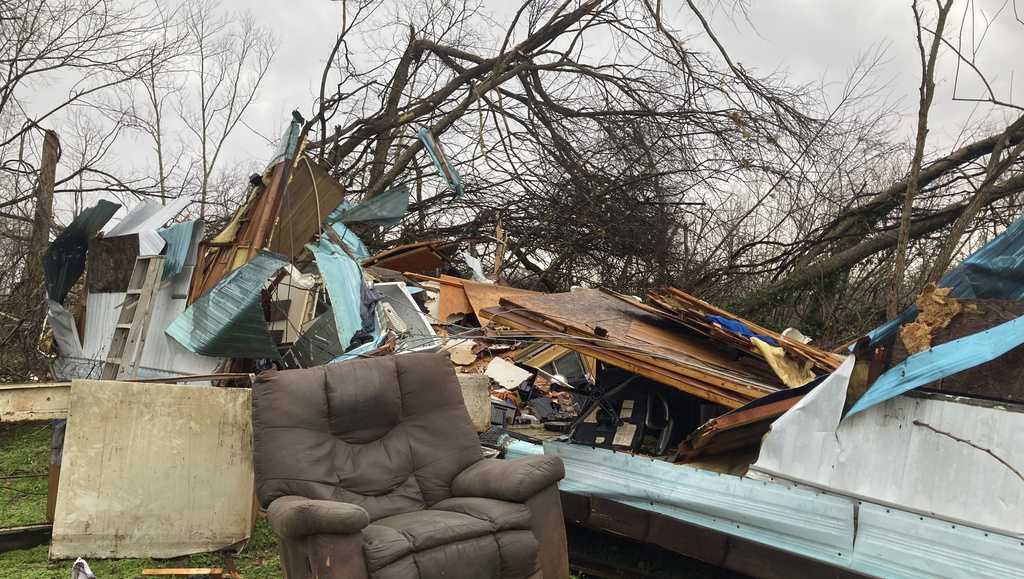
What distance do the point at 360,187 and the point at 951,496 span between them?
7438 millimetres

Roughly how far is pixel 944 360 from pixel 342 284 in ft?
12.4

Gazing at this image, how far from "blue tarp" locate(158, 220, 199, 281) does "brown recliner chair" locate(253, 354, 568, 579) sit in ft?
7.27

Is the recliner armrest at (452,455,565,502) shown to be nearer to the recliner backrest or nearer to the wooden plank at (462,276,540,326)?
the recliner backrest

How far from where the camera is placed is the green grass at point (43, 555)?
351 centimetres

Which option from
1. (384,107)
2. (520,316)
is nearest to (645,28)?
(384,107)

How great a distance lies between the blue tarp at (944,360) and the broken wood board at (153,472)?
290 centimetres

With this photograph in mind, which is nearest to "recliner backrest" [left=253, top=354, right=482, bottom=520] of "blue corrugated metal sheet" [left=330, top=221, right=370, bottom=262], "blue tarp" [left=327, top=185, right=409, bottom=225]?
"blue corrugated metal sheet" [left=330, top=221, right=370, bottom=262]

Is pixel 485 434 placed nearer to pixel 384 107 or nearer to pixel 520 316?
pixel 520 316

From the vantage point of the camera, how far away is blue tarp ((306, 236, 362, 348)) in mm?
5227

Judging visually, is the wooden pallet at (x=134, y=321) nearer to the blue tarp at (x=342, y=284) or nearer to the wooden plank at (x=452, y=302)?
the blue tarp at (x=342, y=284)

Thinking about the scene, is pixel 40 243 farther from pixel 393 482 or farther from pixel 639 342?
pixel 639 342

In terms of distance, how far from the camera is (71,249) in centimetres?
562

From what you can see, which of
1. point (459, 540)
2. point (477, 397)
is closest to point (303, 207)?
point (477, 397)

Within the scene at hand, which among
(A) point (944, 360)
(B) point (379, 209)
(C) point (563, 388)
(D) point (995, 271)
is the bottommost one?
(C) point (563, 388)
